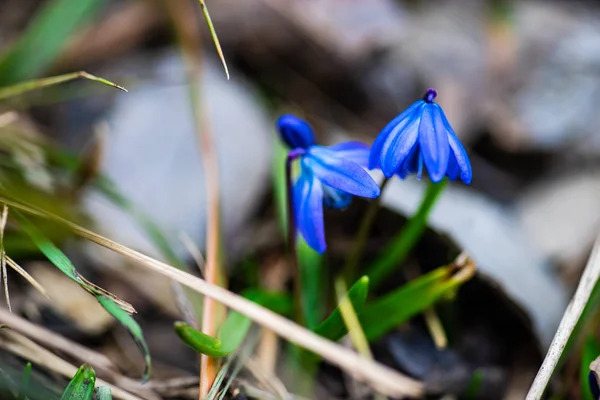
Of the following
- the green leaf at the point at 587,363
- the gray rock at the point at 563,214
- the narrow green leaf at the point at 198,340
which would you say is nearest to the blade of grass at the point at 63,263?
the narrow green leaf at the point at 198,340

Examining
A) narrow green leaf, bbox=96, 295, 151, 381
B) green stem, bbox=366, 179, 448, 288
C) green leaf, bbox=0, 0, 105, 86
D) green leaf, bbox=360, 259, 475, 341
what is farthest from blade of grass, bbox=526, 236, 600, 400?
green leaf, bbox=0, 0, 105, 86

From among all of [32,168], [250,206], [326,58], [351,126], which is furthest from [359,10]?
[32,168]

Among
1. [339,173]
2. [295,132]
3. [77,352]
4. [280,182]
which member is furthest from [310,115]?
[77,352]

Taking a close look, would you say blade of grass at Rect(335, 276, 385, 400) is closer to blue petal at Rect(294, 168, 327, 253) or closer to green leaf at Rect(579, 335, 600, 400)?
blue petal at Rect(294, 168, 327, 253)

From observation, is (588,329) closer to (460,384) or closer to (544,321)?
(544,321)

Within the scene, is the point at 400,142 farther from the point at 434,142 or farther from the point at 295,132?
the point at 295,132

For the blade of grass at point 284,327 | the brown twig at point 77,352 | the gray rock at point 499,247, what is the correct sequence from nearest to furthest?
1. the blade of grass at point 284,327
2. the brown twig at point 77,352
3. the gray rock at point 499,247

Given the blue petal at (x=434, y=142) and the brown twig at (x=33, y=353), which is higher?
the blue petal at (x=434, y=142)

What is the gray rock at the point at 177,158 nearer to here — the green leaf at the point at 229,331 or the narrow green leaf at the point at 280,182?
the narrow green leaf at the point at 280,182
